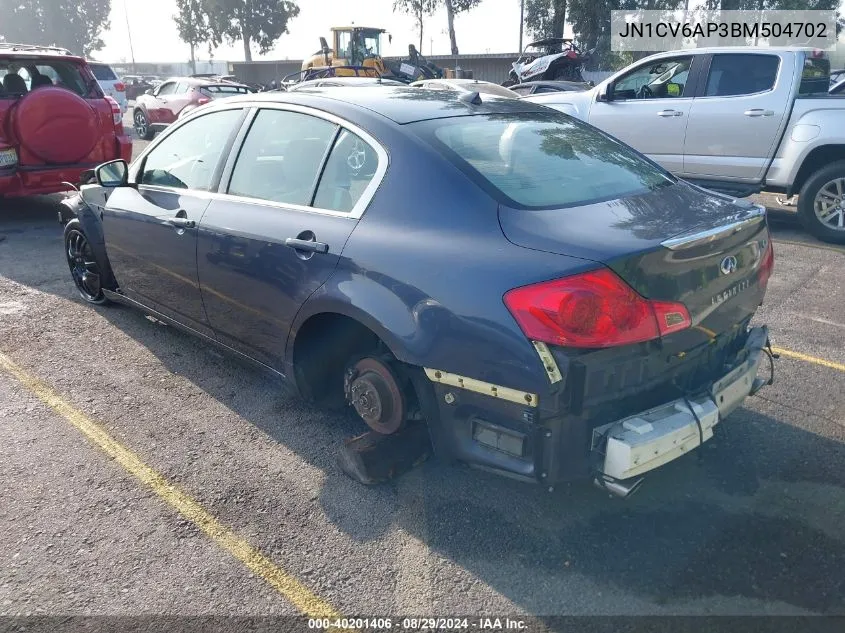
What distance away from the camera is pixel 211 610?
2.44 m

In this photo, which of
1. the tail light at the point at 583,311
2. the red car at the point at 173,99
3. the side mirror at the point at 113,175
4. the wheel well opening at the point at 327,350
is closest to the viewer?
the tail light at the point at 583,311

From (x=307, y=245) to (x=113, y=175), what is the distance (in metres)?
2.18

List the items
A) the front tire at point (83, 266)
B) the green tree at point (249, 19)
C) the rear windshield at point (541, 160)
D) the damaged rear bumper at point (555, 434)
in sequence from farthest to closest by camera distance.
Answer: the green tree at point (249, 19)
the front tire at point (83, 266)
the rear windshield at point (541, 160)
the damaged rear bumper at point (555, 434)

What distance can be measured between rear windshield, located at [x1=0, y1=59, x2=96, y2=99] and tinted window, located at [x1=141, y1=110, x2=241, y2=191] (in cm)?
471

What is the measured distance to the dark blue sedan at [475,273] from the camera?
245 cm

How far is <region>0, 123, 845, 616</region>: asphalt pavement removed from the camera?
2.48 metres

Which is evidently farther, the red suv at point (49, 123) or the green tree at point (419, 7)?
the green tree at point (419, 7)

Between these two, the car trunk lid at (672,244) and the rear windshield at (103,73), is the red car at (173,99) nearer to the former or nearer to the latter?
the rear windshield at (103,73)

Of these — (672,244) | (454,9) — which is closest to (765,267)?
(672,244)

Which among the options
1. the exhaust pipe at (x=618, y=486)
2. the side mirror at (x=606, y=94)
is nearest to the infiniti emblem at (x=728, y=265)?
the exhaust pipe at (x=618, y=486)

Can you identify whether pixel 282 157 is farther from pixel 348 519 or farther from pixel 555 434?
pixel 555 434

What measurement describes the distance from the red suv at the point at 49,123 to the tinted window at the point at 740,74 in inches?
267

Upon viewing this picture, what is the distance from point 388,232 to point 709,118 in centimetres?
598

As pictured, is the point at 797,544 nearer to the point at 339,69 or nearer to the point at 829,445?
the point at 829,445
